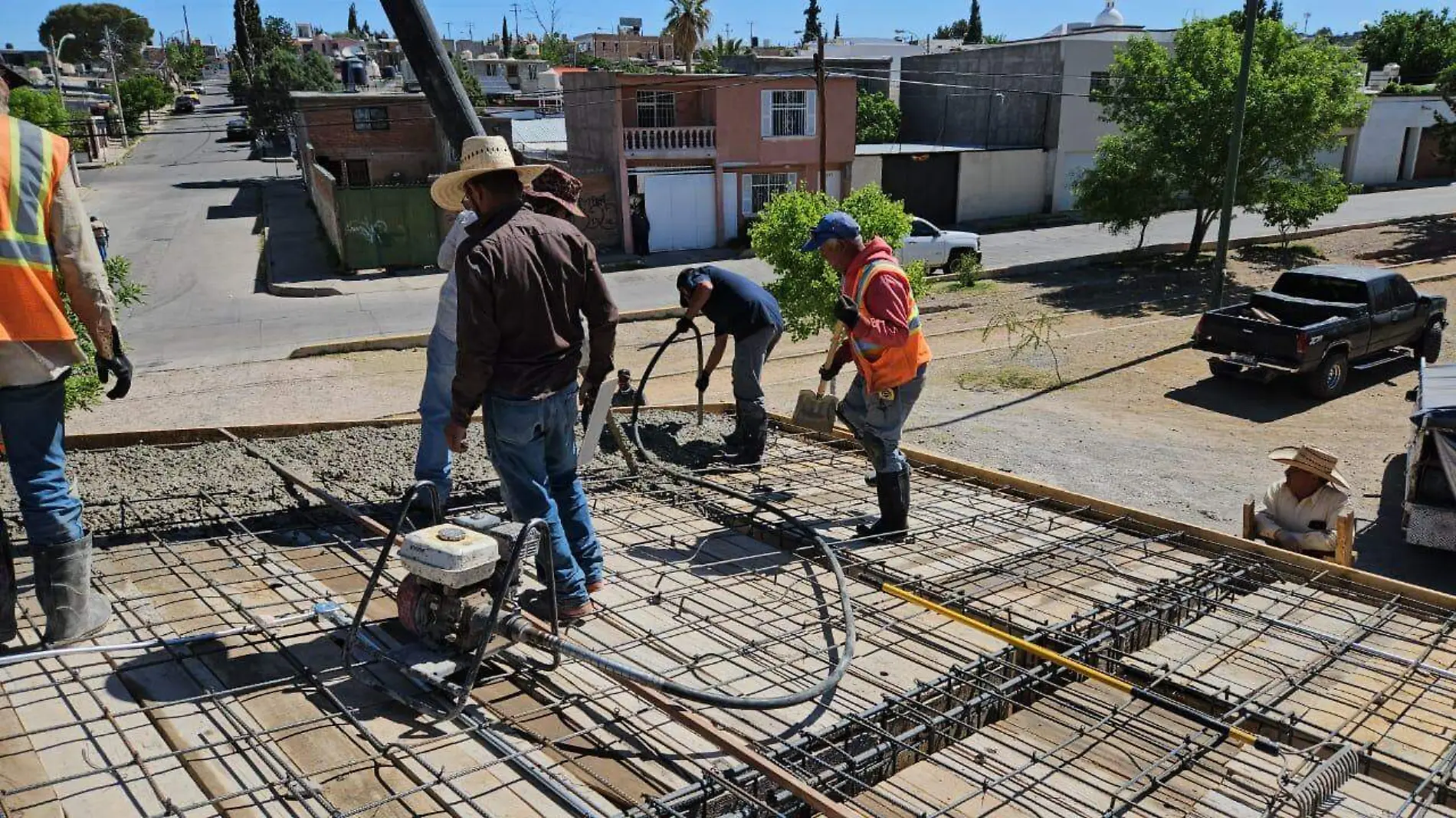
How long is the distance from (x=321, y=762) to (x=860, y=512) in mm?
3276

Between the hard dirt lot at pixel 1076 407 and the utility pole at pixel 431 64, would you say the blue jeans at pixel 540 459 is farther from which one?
the utility pole at pixel 431 64

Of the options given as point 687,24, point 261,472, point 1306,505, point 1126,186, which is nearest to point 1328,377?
point 1306,505

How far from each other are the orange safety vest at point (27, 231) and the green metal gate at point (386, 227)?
2013cm

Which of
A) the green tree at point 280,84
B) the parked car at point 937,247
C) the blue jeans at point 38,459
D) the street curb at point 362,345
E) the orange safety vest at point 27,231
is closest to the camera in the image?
the orange safety vest at point 27,231

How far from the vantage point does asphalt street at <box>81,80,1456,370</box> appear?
54.6 ft

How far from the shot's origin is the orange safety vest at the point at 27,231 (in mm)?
3234

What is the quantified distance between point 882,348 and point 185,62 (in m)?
111

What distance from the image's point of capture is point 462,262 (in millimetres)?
3471

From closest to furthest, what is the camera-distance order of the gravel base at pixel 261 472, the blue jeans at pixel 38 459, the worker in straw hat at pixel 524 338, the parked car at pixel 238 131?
the blue jeans at pixel 38 459, the worker in straw hat at pixel 524 338, the gravel base at pixel 261 472, the parked car at pixel 238 131

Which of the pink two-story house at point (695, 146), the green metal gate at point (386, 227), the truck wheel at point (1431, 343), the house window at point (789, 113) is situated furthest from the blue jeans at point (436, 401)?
the house window at point (789, 113)

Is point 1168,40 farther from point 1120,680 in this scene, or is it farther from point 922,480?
point 1120,680

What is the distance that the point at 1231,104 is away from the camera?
716 inches

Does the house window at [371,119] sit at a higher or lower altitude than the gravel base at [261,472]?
higher

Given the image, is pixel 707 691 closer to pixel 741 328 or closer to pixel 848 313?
pixel 848 313
